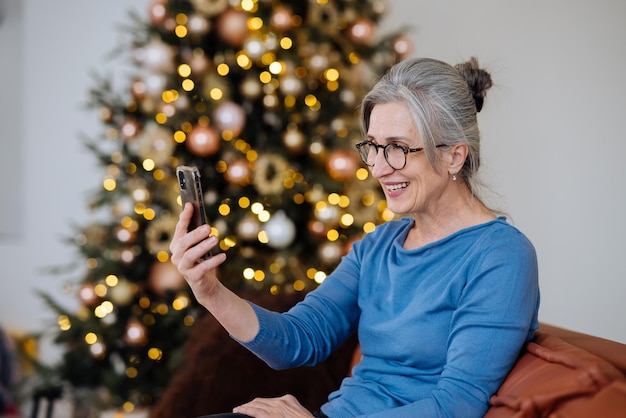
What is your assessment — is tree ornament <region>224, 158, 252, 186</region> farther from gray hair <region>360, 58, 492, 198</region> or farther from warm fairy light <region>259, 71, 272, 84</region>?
gray hair <region>360, 58, 492, 198</region>

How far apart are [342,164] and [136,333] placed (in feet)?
3.69

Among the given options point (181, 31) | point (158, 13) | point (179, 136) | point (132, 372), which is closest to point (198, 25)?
point (181, 31)

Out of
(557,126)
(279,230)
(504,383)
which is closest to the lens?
(504,383)

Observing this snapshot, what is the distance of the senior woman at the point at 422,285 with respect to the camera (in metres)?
1.34

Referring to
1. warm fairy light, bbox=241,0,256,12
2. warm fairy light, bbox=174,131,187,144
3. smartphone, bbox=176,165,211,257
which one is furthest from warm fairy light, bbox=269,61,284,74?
smartphone, bbox=176,165,211,257

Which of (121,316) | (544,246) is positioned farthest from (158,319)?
(544,246)

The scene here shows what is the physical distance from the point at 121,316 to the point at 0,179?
60.1 inches

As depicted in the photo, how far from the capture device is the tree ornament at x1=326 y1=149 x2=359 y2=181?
290 centimetres

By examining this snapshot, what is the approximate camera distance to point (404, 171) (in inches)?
59.6

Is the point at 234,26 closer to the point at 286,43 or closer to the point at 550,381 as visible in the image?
the point at 286,43

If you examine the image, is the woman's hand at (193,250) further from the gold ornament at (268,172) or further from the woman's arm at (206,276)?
the gold ornament at (268,172)

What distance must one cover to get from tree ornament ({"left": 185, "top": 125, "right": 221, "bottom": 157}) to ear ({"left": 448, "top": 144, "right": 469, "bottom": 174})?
1.54 m

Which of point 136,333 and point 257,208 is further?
point 136,333

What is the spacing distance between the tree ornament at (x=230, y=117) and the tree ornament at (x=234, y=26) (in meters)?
0.27
